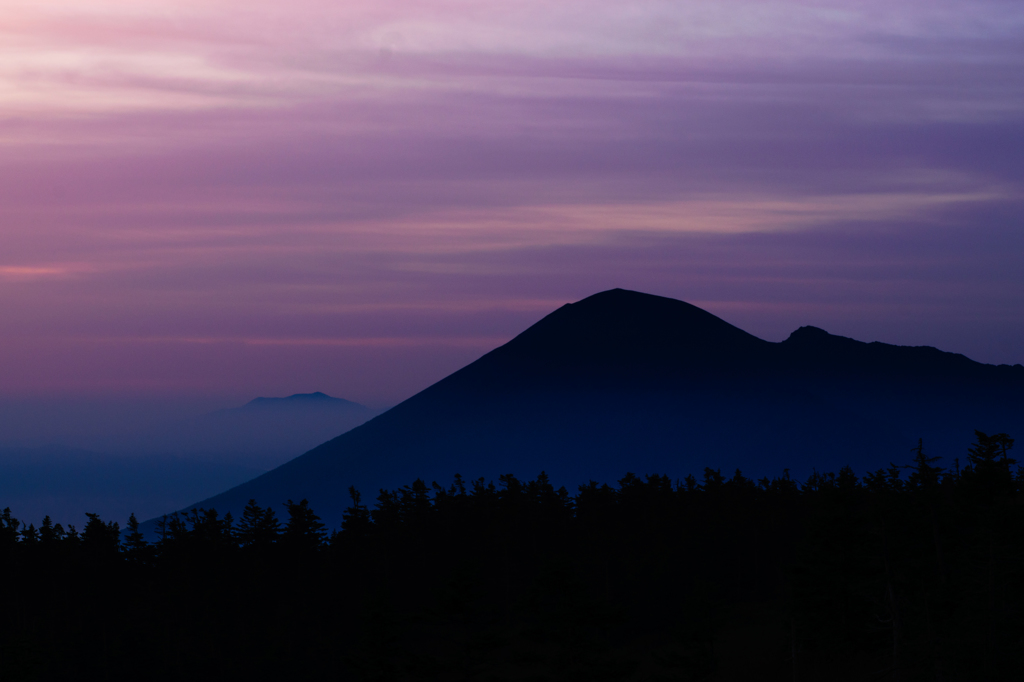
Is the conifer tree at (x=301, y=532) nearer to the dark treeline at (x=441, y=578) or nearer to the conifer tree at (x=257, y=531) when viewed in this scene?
the dark treeline at (x=441, y=578)

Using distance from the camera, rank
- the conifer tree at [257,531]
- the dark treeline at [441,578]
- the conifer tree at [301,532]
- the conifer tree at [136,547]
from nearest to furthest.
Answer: the dark treeline at [441,578] → the conifer tree at [301,532] → the conifer tree at [257,531] → the conifer tree at [136,547]

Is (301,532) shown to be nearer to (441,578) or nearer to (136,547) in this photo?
(136,547)

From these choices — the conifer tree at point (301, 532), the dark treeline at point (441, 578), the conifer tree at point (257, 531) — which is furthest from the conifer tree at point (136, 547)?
the conifer tree at point (301, 532)

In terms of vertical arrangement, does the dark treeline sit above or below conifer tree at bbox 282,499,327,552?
below

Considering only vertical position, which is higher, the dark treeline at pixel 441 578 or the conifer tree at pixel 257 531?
the conifer tree at pixel 257 531

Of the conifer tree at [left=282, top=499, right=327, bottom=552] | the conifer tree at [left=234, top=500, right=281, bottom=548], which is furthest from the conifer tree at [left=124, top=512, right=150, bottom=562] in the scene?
the conifer tree at [left=282, top=499, right=327, bottom=552]

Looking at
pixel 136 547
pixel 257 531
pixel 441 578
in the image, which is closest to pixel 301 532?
pixel 257 531

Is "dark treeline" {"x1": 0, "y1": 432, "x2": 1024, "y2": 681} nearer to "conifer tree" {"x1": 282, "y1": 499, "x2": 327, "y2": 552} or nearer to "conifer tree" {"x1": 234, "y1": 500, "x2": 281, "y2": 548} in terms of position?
"conifer tree" {"x1": 282, "y1": 499, "x2": 327, "y2": 552}

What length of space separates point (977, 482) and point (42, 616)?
78823 mm

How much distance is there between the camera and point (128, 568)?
97.9m

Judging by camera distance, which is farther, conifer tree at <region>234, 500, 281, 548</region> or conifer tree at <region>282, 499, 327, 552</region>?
conifer tree at <region>234, 500, 281, 548</region>

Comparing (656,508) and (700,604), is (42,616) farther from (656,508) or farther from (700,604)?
(700,604)

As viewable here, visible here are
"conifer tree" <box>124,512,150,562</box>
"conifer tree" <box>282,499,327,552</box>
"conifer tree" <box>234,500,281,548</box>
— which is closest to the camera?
"conifer tree" <box>282,499,327,552</box>

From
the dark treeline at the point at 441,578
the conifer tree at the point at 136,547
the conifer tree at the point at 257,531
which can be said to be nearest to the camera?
the dark treeline at the point at 441,578
